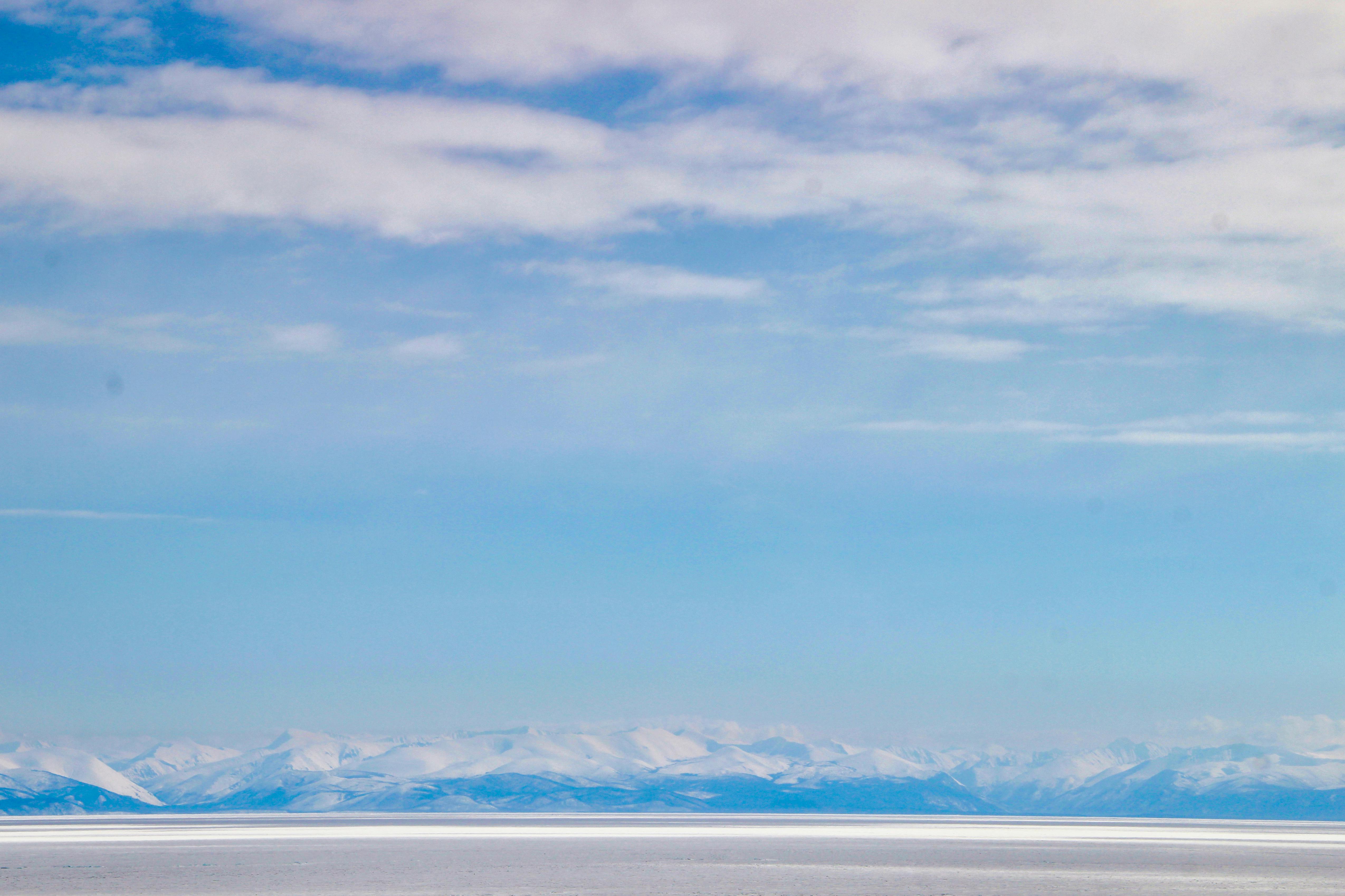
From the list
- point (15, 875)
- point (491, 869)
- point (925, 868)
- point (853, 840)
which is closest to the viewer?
point (15, 875)

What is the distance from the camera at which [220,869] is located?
105500mm

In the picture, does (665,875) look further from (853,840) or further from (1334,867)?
(853,840)

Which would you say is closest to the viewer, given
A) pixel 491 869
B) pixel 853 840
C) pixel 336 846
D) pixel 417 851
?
pixel 491 869

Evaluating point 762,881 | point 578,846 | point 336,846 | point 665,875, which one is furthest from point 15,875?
point 578,846

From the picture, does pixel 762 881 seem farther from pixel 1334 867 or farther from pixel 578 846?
pixel 578 846

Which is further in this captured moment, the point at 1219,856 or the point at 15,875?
the point at 1219,856

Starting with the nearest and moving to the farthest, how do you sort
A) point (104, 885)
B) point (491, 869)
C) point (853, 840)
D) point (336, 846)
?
point (104, 885) < point (491, 869) < point (336, 846) < point (853, 840)

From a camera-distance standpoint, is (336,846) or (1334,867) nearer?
(1334,867)

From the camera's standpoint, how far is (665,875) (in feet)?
319

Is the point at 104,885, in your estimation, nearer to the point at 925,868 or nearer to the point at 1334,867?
the point at 925,868

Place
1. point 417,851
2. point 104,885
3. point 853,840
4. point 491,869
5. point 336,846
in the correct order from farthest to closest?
point 853,840 → point 336,846 → point 417,851 → point 491,869 → point 104,885

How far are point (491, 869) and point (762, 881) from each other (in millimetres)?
26312

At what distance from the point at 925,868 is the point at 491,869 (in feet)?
123

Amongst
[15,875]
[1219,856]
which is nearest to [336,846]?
[15,875]
